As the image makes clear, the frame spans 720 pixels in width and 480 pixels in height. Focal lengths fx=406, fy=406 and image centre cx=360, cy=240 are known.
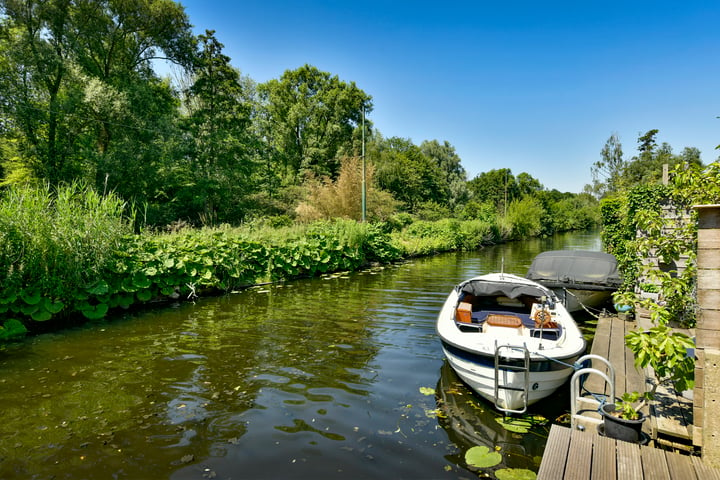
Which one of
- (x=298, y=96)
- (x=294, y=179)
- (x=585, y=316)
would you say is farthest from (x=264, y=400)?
(x=298, y=96)

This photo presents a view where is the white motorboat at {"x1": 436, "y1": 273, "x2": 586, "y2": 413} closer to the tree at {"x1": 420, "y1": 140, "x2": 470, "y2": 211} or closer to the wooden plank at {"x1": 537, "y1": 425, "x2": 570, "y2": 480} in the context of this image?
the wooden plank at {"x1": 537, "y1": 425, "x2": 570, "y2": 480}

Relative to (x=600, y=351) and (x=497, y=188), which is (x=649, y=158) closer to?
(x=497, y=188)

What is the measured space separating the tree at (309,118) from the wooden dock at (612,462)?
113 feet

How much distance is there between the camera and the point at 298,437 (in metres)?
4.09

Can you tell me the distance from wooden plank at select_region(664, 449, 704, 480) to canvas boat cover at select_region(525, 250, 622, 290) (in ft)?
21.3

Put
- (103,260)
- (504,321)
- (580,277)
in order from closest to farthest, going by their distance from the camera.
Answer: (504,321)
(103,260)
(580,277)

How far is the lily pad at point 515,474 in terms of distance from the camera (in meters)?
3.39

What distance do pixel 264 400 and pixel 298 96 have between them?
36.4 meters

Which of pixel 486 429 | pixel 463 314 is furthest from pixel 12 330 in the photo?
pixel 486 429

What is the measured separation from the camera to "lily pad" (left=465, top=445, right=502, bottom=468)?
3.62m

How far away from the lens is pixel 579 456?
2.83m

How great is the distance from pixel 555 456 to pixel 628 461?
47cm

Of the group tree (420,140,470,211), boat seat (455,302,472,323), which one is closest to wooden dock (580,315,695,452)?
boat seat (455,302,472,323)

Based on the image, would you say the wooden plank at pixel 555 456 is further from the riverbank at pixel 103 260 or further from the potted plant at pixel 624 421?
the riverbank at pixel 103 260
